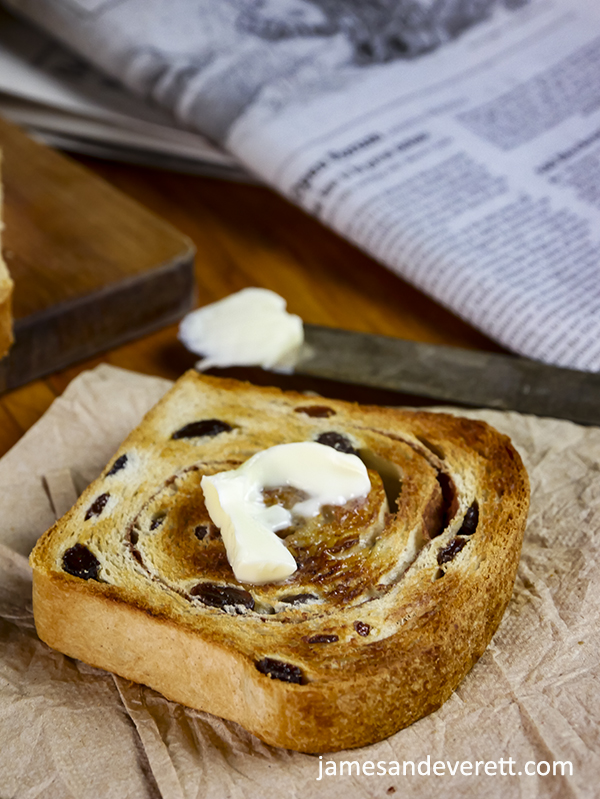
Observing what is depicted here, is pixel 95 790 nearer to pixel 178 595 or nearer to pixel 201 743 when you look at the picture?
pixel 201 743

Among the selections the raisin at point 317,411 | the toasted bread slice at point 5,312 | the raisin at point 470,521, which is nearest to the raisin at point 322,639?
the raisin at point 470,521

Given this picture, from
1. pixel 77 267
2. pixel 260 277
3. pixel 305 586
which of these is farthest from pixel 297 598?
pixel 260 277

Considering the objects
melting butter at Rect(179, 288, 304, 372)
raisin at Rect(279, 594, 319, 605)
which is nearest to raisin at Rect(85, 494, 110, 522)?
raisin at Rect(279, 594, 319, 605)

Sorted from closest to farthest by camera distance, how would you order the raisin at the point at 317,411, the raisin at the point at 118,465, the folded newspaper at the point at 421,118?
the raisin at the point at 118,465 → the raisin at the point at 317,411 → the folded newspaper at the point at 421,118

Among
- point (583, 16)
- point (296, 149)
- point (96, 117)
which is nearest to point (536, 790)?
point (296, 149)

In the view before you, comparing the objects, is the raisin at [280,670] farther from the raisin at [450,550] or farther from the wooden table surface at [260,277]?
the wooden table surface at [260,277]

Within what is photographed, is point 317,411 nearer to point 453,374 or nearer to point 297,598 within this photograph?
point 453,374

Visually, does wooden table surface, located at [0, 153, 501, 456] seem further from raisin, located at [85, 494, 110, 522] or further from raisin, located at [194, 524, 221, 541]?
raisin, located at [194, 524, 221, 541]
